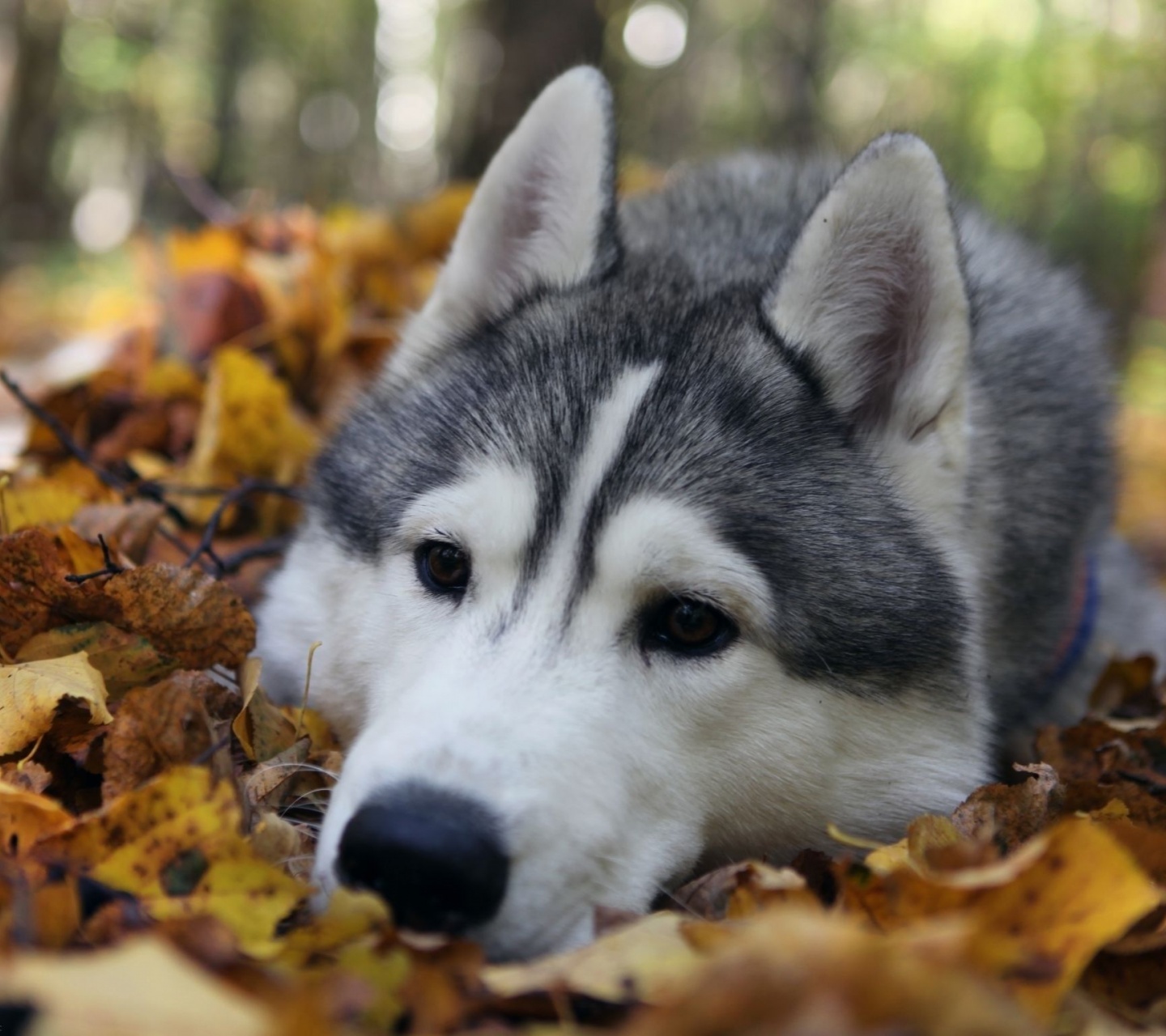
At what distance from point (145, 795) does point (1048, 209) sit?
26259 millimetres

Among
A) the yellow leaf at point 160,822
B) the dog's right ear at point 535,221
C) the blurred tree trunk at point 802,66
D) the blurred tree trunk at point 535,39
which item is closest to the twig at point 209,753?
the yellow leaf at point 160,822

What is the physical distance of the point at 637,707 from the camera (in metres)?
2.10

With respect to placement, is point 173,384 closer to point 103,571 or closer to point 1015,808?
point 103,571

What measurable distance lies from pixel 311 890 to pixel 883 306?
1740 mm

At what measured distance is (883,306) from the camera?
2566mm

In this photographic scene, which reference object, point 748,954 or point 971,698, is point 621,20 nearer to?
point 971,698

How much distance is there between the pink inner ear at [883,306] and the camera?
2465 millimetres

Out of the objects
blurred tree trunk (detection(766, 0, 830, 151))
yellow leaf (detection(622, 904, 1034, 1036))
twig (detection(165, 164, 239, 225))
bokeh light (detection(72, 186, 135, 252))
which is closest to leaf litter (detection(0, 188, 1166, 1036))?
yellow leaf (detection(622, 904, 1034, 1036))

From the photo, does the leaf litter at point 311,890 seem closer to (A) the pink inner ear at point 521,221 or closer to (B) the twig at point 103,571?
(B) the twig at point 103,571

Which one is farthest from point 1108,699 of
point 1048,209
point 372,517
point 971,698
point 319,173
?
point 319,173

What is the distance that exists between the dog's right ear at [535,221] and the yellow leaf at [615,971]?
175 centimetres

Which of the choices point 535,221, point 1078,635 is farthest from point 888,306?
point 1078,635

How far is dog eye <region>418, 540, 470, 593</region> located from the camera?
91.8 inches

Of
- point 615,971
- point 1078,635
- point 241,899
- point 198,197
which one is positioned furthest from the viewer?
point 198,197
